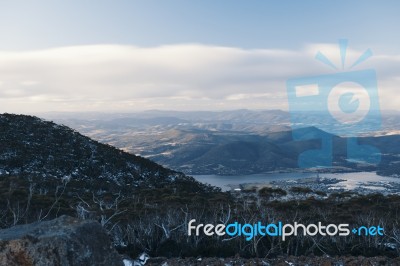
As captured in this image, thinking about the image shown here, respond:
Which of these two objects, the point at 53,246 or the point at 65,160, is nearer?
the point at 53,246

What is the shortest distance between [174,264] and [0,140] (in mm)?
47937

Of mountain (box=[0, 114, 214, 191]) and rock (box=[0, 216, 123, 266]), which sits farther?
mountain (box=[0, 114, 214, 191])

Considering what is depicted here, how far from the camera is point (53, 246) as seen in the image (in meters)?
9.33

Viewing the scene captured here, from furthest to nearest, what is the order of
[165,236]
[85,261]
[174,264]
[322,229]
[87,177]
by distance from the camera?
1. [87,177]
2. [322,229]
3. [165,236]
4. [174,264]
5. [85,261]

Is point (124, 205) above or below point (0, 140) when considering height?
below

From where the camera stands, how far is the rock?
9.28 meters

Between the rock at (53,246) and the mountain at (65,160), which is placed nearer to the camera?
the rock at (53,246)

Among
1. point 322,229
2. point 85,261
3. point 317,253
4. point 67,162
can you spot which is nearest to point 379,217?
point 322,229

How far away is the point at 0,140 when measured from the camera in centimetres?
5488

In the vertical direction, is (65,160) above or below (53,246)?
below

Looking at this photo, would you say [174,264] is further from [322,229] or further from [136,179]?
[136,179]

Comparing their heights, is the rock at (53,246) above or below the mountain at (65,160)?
above

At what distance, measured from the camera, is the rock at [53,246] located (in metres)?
9.28

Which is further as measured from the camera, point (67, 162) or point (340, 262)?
point (67, 162)
